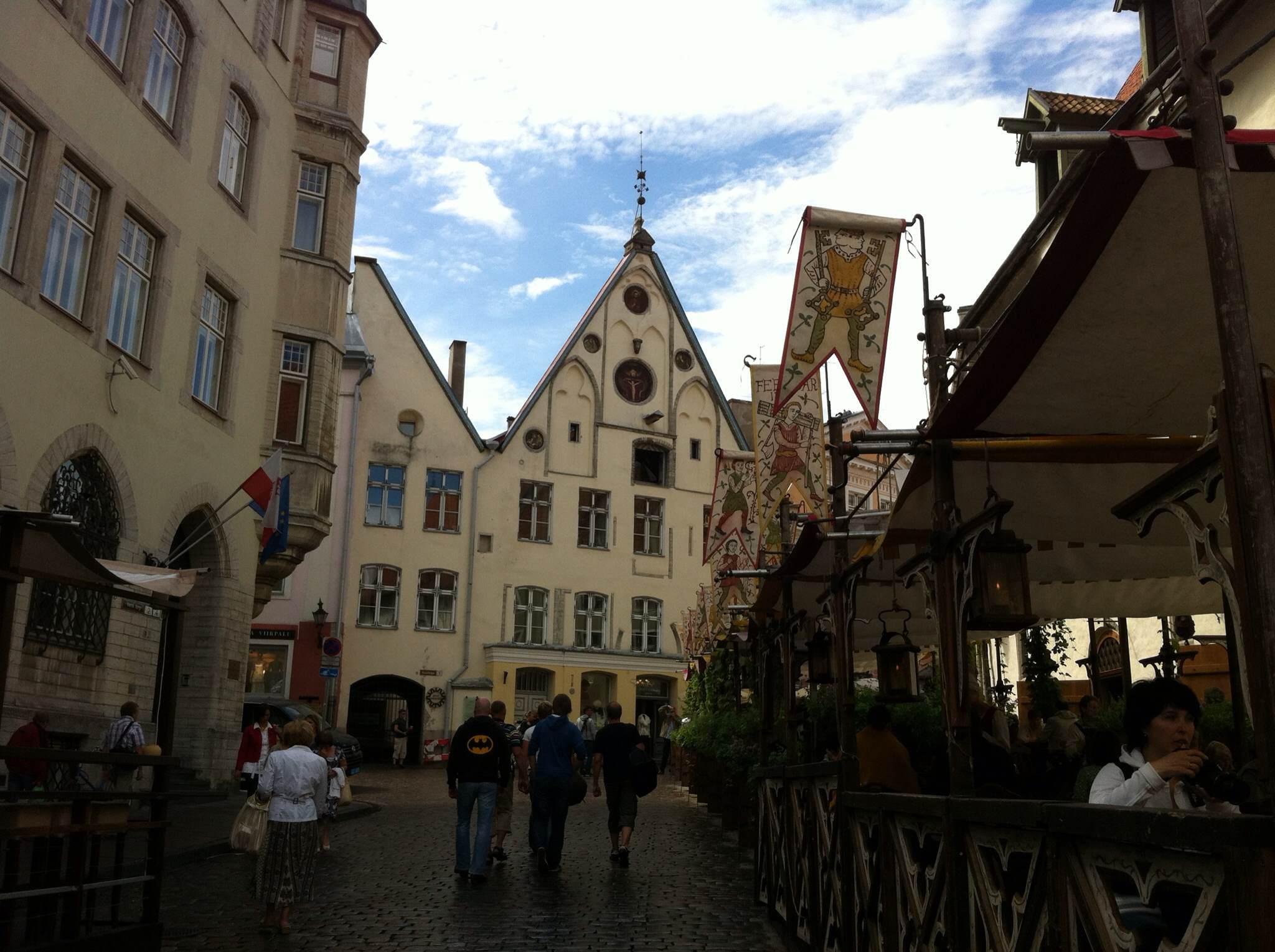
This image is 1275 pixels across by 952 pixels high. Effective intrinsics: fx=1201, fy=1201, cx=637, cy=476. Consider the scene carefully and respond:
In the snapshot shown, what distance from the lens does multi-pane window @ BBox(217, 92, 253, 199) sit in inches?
782

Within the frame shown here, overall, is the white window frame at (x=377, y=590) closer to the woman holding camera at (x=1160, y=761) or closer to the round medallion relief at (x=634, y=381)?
the round medallion relief at (x=634, y=381)

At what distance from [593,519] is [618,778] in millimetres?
27062

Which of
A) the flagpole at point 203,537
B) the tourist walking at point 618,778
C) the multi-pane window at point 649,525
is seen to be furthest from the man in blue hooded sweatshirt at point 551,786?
the multi-pane window at point 649,525

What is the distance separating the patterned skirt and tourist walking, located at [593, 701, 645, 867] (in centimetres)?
421

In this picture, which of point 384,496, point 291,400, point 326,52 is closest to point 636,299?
point 384,496

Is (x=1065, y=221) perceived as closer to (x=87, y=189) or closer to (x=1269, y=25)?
(x=1269, y=25)

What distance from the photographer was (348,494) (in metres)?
36.6

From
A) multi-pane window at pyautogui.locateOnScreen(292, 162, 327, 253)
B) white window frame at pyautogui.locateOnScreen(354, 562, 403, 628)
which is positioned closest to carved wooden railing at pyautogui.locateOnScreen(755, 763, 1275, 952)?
multi-pane window at pyautogui.locateOnScreen(292, 162, 327, 253)

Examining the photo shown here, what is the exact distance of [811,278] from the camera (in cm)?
920

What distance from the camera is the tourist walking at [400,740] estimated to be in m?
34.3

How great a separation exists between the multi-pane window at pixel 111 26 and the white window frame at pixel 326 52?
6.87m

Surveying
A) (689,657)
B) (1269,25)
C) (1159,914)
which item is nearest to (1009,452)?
(1159,914)

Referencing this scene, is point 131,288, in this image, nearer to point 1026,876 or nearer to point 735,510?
point 735,510

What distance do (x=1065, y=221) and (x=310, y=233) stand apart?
20.2 m
